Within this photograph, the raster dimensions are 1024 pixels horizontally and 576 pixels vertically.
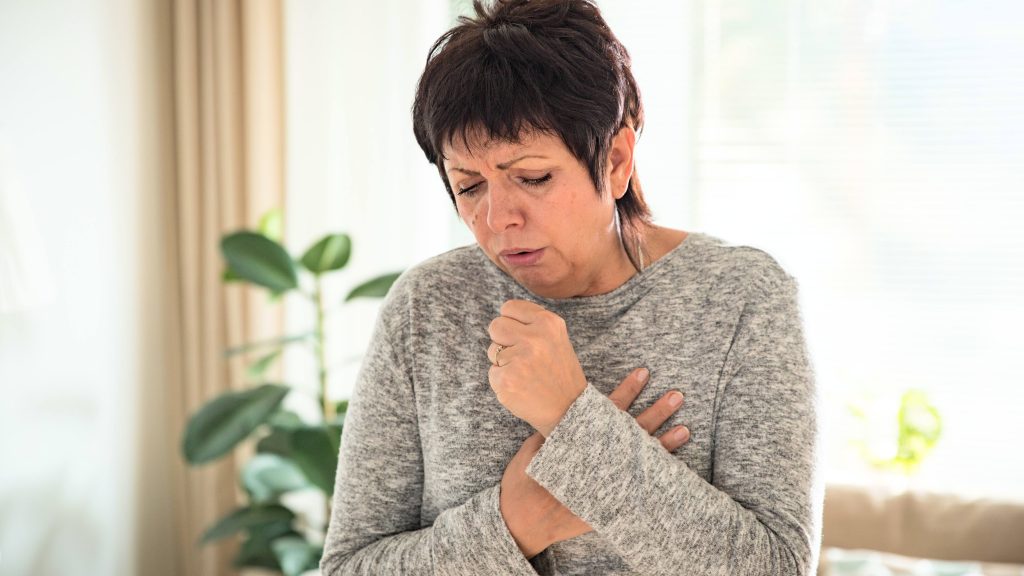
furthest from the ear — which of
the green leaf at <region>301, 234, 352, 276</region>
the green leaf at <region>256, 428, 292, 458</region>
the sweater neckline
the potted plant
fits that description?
the green leaf at <region>256, 428, 292, 458</region>

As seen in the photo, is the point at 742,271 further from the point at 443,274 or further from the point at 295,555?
the point at 295,555

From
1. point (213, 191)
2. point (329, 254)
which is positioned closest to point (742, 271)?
point (329, 254)

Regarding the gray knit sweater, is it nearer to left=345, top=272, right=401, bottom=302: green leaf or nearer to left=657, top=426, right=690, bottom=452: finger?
left=657, top=426, right=690, bottom=452: finger

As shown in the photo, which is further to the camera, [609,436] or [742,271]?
[742,271]

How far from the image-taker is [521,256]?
107 centimetres

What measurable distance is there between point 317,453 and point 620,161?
4.80 ft

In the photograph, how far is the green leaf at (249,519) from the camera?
2518mm

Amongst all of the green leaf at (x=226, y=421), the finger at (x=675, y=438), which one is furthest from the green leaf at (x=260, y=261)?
the finger at (x=675, y=438)

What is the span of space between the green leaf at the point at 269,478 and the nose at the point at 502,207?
1730 mm

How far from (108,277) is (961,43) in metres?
2.33

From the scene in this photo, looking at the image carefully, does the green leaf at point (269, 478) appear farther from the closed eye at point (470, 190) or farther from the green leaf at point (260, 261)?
the closed eye at point (470, 190)

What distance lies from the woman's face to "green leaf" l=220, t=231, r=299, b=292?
4.55 ft

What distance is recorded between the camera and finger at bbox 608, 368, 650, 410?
42.7 inches

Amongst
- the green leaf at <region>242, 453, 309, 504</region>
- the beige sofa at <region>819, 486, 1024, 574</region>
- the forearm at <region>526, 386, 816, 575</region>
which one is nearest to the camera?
the forearm at <region>526, 386, 816, 575</region>
